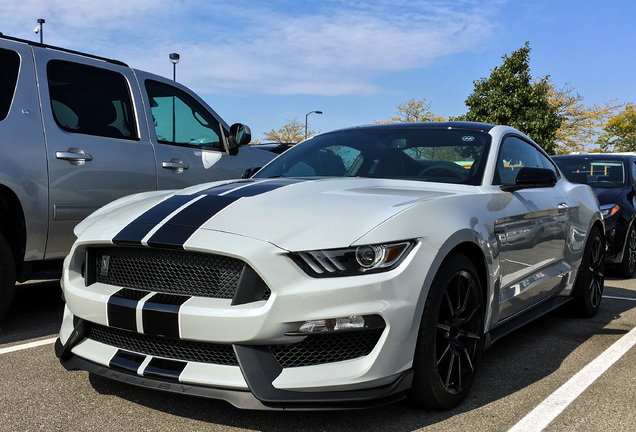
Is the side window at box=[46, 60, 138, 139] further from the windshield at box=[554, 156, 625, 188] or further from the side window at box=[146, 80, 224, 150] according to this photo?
the windshield at box=[554, 156, 625, 188]

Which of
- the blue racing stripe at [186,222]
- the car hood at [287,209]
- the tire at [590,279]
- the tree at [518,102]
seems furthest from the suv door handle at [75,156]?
the tree at [518,102]

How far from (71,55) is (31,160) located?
1034mm

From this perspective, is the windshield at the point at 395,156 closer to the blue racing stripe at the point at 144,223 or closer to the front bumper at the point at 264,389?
the blue racing stripe at the point at 144,223

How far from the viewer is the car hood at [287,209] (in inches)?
108

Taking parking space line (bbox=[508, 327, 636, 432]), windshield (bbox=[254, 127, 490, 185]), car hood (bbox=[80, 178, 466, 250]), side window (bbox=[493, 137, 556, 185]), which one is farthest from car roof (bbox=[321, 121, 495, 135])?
parking space line (bbox=[508, 327, 636, 432])

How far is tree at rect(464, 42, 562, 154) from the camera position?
111 feet

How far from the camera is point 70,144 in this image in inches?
185

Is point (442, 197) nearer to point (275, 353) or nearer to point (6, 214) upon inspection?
point (275, 353)

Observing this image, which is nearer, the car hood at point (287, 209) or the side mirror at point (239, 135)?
the car hood at point (287, 209)

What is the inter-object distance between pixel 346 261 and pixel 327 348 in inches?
14.7

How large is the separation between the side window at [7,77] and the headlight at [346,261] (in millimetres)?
2772

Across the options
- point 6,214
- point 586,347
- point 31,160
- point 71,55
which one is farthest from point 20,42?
point 586,347

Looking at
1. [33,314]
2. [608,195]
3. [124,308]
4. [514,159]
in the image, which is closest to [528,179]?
[514,159]

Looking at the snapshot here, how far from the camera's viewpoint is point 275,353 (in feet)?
8.82
